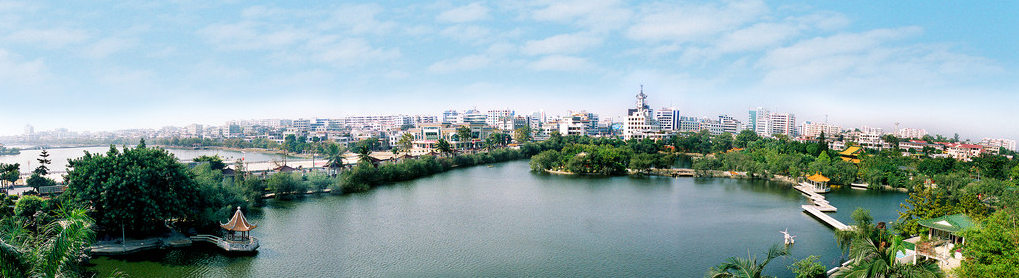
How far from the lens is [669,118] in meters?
81.9

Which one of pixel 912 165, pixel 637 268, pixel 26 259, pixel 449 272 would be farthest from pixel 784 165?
pixel 26 259

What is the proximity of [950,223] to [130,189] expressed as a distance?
60.3 feet

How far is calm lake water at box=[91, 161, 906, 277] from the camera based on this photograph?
36.6 feet

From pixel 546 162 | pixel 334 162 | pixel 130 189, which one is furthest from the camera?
pixel 546 162

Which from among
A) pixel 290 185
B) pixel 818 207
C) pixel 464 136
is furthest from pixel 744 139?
pixel 290 185

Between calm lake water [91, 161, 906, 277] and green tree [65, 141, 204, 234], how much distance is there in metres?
1.01

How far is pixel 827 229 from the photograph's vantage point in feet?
48.5

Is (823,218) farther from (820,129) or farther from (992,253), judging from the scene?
(820,129)

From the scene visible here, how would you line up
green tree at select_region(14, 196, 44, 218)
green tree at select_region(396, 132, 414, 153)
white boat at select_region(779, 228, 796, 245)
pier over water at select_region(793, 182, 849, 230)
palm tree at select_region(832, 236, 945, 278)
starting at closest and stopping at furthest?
palm tree at select_region(832, 236, 945, 278), green tree at select_region(14, 196, 44, 218), white boat at select_region(779, 228, 796, 245), pier over water at select_region(793, 182, 849, 230), green tree at select_region(396, 132, 414, 153)

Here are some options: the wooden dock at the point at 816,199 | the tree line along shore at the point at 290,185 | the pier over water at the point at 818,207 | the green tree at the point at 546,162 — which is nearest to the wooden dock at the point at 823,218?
the pier over water at the point at 818,207

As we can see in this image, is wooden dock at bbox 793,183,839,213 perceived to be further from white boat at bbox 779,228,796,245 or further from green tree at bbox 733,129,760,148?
green tree at bbox 733,129,760,148

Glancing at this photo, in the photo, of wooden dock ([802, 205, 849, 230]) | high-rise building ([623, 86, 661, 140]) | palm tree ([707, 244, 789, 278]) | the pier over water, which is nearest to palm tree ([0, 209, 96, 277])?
palm tree ([707, 244, 789, 278])

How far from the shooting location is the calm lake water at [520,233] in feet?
36.6

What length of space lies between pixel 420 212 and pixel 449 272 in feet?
21.4
